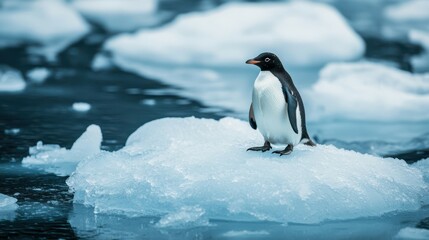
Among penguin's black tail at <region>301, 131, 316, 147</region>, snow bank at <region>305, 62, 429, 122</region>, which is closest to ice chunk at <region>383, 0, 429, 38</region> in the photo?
snow bank at <region>305, 62, 429, 122</region>

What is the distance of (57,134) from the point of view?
17.7ft

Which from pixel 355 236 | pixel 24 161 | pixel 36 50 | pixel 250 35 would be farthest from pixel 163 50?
pixel 355 236

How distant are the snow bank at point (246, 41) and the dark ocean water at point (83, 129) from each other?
0.47m

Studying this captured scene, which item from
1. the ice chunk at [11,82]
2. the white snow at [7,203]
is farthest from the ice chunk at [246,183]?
the ice chunk at [11,82]

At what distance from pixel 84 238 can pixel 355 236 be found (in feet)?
3.45

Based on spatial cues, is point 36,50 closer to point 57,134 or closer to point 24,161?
point 57,134

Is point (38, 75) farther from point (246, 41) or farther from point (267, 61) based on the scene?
point (267, 61)

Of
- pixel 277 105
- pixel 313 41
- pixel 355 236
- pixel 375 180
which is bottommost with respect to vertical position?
pixel 355 236

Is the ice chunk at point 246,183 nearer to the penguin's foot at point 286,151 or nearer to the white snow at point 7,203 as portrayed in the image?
the penguin's foot at point 286,151

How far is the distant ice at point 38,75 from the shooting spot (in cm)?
Result: 769

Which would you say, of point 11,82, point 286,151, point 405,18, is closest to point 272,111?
point 286,151

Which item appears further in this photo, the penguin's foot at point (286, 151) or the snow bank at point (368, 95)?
the snow bank at point (368, 95)

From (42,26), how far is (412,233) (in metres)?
8.27

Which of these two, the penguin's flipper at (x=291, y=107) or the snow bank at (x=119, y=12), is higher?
the snow bank at (x=119, y=12)
